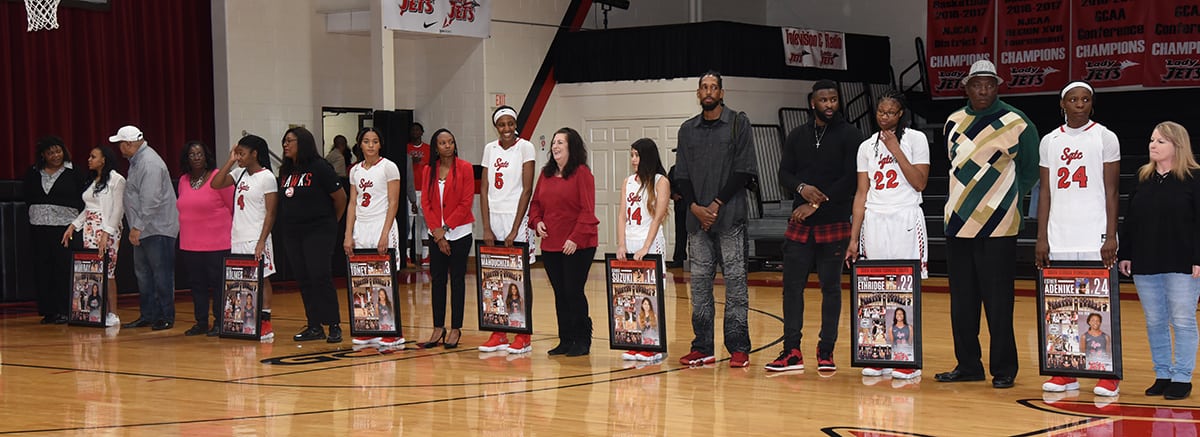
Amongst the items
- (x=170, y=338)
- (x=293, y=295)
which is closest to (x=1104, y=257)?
(x=170, y=338)

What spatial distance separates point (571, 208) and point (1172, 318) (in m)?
3.42

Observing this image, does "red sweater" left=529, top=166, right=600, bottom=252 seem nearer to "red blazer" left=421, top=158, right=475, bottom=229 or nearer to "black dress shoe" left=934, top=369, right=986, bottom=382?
"red blazer" left=421, top=158, right=475, bottom=229

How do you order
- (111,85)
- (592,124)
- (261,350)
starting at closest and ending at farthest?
(261,350) → (111,85) → (592,124)

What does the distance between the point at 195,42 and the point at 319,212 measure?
775cm

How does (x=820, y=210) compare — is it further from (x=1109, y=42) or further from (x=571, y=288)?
(x=1109, y=42)

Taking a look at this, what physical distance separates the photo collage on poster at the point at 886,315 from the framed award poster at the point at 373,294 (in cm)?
315

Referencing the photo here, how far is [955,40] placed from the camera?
59.3 ft

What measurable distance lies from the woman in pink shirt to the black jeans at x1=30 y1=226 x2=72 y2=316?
64.9 inches

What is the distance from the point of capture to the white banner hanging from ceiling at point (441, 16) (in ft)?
51.0

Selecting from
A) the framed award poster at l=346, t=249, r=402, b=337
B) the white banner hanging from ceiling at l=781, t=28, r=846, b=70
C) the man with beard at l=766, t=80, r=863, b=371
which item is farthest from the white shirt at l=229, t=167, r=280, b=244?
the white banner hanging from ceiling at l=781, t=28, r=846, b=70

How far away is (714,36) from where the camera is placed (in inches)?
647

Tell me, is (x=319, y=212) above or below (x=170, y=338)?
above

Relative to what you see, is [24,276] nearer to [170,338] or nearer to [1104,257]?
[170,338]

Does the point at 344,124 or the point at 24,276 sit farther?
the point at 344,124
